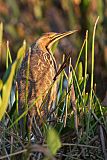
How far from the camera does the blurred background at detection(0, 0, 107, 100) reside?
5816 millimetres

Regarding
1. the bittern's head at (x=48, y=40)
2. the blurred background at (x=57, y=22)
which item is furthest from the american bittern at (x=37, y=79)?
the blurred background at (x=57, y=22)

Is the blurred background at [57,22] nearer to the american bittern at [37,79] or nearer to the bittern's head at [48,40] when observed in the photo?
the bittern's head at [48,40]

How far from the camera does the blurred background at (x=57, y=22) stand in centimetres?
582

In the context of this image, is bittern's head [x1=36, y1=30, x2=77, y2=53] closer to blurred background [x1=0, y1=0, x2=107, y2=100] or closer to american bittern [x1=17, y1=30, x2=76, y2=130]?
american bittern [x1=17, y1=30, x2=76, y2=130]

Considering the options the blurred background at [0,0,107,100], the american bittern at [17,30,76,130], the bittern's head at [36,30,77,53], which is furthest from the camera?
the blurred background at [0,0,107,100]

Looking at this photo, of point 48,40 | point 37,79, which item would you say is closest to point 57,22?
point 48,40

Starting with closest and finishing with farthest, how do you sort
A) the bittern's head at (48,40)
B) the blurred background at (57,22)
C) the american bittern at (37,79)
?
the american bittern at (37,79) → the bittern's head at (48,40) → the blurred background at (57,22)

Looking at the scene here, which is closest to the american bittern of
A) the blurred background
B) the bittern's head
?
the bittern's head

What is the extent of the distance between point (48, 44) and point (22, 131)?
1.40ft

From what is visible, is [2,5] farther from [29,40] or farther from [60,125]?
[60,125]

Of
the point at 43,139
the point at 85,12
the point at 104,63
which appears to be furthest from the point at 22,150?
the point at 85,12

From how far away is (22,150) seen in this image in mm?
1951

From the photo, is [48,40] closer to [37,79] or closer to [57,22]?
[37,79]

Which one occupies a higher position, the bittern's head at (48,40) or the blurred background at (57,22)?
the blurred background at (57,22)
